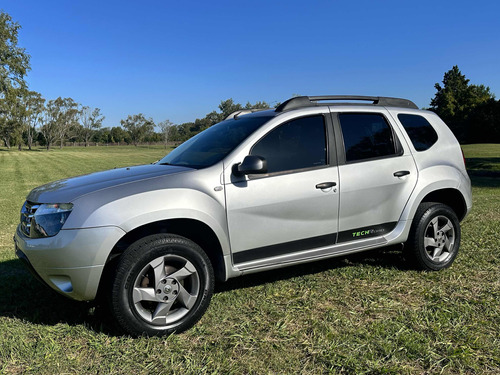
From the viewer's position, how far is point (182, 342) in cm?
303

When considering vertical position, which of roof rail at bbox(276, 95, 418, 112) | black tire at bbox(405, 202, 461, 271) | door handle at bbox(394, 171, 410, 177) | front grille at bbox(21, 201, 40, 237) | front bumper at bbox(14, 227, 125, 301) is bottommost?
black tire at bbox(405, 202, 461, 271)

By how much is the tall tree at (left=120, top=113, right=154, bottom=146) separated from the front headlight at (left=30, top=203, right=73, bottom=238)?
103 meters

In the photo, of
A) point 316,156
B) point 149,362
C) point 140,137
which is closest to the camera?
point 149,362

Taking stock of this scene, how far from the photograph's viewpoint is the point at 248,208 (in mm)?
3361

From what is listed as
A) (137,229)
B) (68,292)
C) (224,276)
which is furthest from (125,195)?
(224,276)

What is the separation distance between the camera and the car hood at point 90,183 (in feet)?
10.2

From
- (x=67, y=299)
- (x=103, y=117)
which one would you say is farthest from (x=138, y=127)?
(x=67, y=299)

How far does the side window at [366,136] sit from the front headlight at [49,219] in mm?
2528

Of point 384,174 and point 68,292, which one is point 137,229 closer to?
point 68,292

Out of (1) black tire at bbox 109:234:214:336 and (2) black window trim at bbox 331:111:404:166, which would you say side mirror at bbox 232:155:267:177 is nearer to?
(1) black tire at bbox 109:234:214:336

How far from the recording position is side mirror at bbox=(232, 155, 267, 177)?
3.22 m

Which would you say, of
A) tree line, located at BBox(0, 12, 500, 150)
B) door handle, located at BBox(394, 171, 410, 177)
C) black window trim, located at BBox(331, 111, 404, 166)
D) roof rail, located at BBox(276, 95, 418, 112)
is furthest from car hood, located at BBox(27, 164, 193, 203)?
tree line, located at BBox(0, 12, 500, 150)

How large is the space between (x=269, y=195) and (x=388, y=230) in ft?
4.80

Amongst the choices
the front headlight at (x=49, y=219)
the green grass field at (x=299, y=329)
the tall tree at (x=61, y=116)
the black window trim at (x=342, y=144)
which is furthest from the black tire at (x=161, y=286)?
the tall tree at (x=61, y=116)
